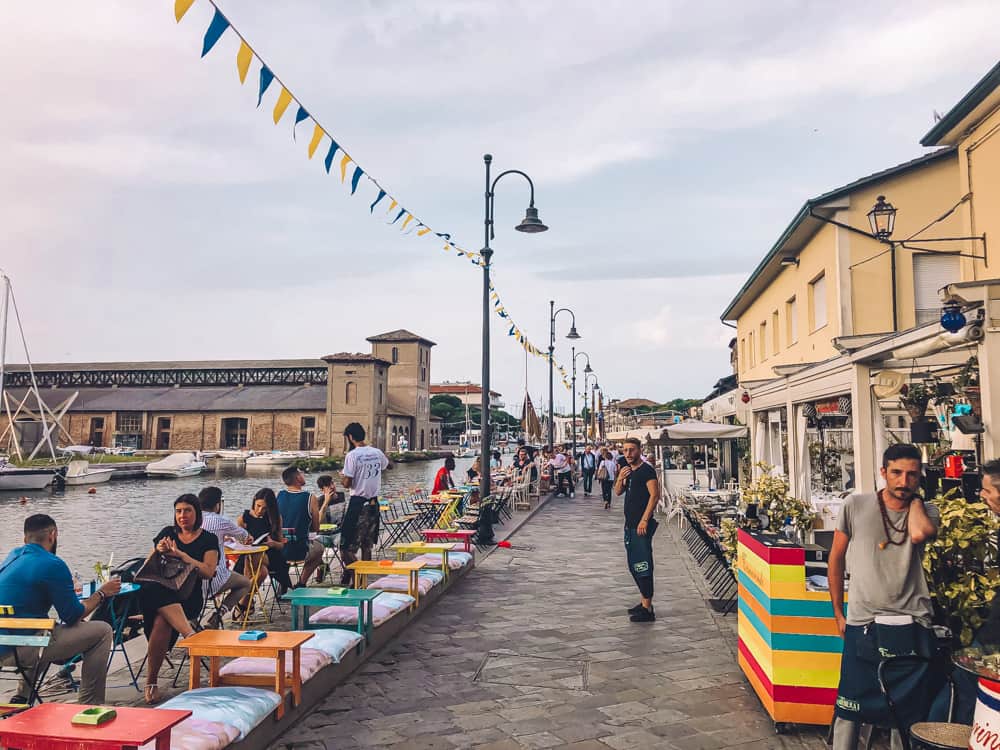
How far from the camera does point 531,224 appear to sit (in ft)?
39.7

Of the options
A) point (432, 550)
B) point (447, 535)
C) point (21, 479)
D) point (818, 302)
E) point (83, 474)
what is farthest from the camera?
point (83, 474)

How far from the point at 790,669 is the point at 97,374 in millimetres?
94056

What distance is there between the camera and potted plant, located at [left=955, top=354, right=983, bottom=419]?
566 centimetres

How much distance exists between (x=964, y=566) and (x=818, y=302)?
10912 millimetres

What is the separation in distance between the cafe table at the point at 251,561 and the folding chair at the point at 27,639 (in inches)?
82.2

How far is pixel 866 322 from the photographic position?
11930 mm

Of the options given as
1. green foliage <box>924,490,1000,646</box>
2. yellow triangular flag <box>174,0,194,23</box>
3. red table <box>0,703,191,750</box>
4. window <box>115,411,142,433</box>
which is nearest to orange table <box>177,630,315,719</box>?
red table <box>0,703,191,750</box>

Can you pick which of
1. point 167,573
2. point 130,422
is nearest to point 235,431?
point 130,422

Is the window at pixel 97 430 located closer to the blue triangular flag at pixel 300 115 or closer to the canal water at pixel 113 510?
the canal water at pixel 113 510

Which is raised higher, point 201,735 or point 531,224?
point 531,224

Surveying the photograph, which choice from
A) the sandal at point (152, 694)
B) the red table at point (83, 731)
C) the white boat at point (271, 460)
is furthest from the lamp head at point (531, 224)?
the white boat at point (271, 460)

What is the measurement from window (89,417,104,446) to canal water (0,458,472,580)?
26.9 meters

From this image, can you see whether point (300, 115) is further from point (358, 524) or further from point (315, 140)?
point (358, 524)

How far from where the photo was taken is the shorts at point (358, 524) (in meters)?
8.13
